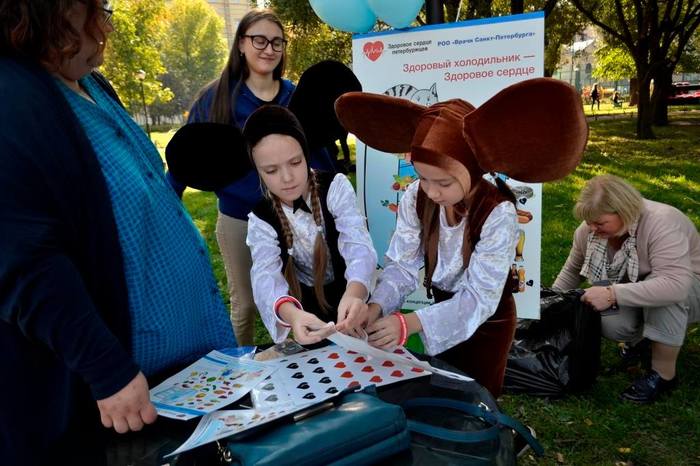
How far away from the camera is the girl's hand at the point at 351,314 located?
147cm

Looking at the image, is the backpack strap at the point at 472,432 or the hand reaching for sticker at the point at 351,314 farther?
the hand reaching for sticker at the point at 351,314

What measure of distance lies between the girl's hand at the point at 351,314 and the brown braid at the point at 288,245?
0.28 meters

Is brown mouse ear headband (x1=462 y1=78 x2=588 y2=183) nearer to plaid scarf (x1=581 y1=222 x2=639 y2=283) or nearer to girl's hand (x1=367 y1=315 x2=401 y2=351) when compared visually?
girl's hand (x1=367 y1=315 x2=401 y2=351)

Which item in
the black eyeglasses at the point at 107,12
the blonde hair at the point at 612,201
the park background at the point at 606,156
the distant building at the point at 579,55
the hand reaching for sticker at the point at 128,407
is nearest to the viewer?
the hand reaching for sticker at the point at 128,407

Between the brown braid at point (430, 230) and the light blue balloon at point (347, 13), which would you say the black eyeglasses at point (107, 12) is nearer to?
the brown braid at point (430, 230)

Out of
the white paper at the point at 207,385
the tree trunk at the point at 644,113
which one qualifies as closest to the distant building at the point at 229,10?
the tree trunk at the point at 644,113

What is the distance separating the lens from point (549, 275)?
4.06 metres

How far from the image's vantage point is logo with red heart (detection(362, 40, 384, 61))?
2.83 meters

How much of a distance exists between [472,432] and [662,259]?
182 cm

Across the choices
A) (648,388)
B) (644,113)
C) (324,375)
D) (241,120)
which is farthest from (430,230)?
(644,113)

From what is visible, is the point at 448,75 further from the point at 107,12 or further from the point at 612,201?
the point at 107,12

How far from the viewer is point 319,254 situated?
1.83 metres

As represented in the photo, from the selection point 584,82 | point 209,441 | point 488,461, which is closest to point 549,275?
point 488,461

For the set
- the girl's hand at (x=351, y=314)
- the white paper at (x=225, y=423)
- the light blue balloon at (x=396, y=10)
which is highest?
the light blue balloon at (x=396, y=10)
